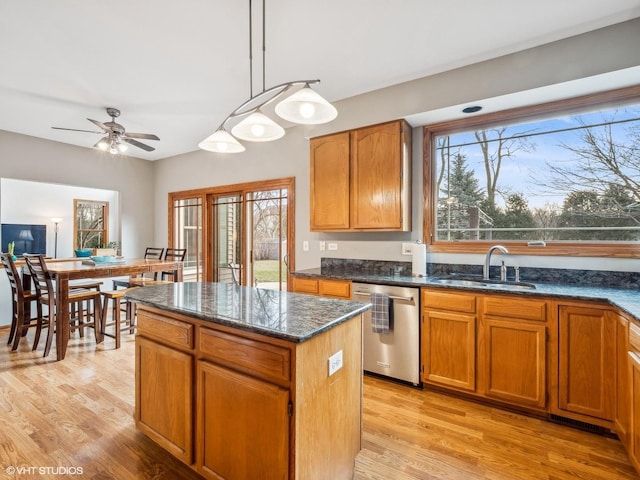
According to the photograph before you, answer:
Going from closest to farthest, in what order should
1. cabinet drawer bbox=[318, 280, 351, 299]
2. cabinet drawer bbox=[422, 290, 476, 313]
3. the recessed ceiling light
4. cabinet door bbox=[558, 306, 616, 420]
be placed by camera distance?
1. cabinet door bbox=[558, 306, 616, 420]
2. cabinet drawer bbox=[422, 290, 476, 313]
3. the recessed ceiling light
4. cabinet drawer bbox=[318, 280, 351, 299]

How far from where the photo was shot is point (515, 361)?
2.30 meters

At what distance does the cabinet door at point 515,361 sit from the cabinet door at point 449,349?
0.34ft

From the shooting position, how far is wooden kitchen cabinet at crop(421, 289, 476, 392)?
8.06 feet

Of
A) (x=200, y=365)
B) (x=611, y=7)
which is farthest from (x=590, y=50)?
(x=200, y=365)

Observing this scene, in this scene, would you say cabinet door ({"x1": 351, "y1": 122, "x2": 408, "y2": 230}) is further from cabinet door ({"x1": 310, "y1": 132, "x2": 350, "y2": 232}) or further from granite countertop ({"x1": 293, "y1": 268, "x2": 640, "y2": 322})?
granite countertop ({"x1": 293, "y1": 268, "x2": 640, "y2": 322})

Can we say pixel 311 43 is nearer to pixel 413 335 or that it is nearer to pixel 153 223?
pixel 413 335

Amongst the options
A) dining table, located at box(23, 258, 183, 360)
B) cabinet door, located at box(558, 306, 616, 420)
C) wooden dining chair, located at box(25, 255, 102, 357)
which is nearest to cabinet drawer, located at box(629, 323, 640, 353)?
cabinet door, located at box(558, 306, 616, 420)

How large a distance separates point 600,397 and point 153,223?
6.53 meters

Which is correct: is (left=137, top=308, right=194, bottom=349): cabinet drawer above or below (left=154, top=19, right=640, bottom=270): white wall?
below

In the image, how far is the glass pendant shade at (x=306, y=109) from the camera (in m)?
1.64

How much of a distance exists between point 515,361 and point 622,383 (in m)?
0.56

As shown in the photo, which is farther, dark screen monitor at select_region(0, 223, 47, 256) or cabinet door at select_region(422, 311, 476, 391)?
dark screen monitor at select_region(0, 223, 47, 256)

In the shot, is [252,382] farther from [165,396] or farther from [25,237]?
[25,237]

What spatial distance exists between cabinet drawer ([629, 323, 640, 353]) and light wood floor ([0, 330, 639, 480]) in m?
0.71
